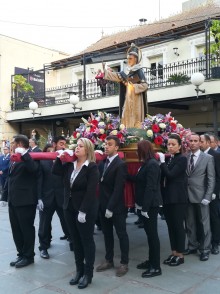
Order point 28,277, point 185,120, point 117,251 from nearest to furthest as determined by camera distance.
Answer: point 28,277 → point 117,251 → point 185,120

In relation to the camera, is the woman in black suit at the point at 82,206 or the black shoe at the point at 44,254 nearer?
the woman in black suit at the point at 82,206

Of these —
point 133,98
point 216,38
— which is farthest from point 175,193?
point 216,38

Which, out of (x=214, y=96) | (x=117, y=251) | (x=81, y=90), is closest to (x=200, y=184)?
(x=117, y=251)

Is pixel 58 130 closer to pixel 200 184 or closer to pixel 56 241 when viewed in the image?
pixel 56 241

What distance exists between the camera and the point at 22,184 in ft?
15.5

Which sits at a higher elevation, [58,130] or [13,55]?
[13,55]

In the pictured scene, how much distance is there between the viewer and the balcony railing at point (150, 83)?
13023 mm

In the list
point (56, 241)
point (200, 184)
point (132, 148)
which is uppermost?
point (132, 148)

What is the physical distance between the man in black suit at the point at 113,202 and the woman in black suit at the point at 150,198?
9.7 inches

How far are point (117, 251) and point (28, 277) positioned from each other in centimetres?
151

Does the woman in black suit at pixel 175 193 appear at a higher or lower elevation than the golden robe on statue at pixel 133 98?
lower

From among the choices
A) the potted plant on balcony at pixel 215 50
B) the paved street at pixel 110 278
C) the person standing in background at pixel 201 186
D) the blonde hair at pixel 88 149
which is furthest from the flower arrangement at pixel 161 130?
the potted plant on balcony at pixel 215 50

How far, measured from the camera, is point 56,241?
6.05 m

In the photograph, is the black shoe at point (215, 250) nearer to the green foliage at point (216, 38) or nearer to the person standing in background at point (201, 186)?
the person standing in background at point (201, 186)
